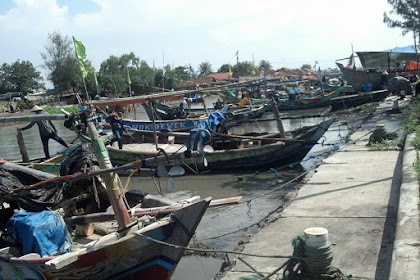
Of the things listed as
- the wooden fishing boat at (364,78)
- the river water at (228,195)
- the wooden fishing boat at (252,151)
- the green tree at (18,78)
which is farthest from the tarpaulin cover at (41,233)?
the green tree at (18,78)

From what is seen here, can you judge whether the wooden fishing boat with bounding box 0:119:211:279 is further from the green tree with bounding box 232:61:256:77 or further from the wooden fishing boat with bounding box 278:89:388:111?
the green tree with bounding box 232:61:256:77

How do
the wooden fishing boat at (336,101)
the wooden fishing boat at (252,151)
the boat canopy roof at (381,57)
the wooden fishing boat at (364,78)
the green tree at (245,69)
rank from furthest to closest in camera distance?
1. the green tree at (245,69)
2. the wooden fishing boat at (364,78)
3. the wooden fishing boat at (336,101)
4. the boat canopy roof at (381,57)
5. the wooden fishing boat at (252,151)

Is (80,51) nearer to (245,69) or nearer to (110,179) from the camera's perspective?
(110,179)

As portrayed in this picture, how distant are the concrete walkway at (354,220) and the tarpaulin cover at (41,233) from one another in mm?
2050

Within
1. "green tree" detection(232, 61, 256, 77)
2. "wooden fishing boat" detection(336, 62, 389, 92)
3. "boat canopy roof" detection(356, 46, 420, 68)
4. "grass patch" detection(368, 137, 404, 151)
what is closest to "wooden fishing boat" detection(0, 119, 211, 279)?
"grass patch" detection(368, 137, 404, 151)

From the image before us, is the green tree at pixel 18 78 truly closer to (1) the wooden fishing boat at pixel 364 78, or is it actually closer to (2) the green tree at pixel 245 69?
(2) the green tree at pixel 245 69

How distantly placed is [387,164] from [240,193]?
344cm

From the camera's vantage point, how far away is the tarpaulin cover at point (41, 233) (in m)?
4.84

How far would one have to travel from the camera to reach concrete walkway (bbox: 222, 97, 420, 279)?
436 centimetres

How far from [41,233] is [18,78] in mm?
58615

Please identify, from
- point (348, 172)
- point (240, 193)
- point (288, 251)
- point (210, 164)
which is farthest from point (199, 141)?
point (288, 251)

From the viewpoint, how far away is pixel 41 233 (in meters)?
4.87

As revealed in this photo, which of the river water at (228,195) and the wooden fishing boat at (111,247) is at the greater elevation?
the wooden fishing boat at (111,247)

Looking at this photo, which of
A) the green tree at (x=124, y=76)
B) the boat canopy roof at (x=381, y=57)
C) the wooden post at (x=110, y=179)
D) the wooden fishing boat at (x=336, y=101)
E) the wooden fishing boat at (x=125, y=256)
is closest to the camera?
the wooden fishing boat at (x=125, y=256)
